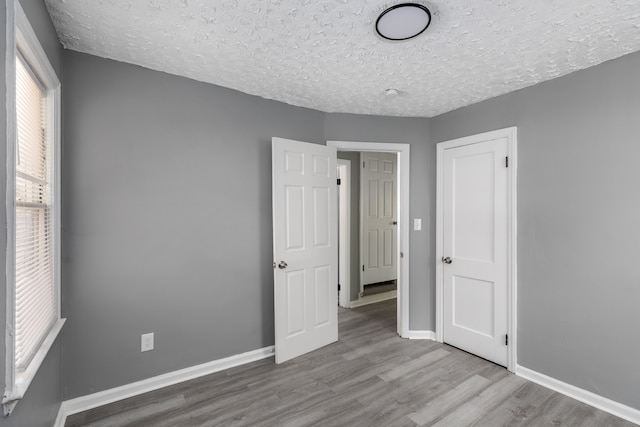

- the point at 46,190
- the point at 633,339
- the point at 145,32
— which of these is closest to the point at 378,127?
the point at 145,32

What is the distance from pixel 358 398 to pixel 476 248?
1.68 m

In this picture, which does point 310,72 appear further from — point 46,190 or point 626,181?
point 626,181

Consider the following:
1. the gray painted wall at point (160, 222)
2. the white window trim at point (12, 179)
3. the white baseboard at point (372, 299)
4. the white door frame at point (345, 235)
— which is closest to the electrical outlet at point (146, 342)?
the gray painted wall at point (160, 222)

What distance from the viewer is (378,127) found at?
3219 mm

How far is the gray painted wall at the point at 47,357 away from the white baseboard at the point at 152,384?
12 cm

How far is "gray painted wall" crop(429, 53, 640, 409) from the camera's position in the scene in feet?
6.52

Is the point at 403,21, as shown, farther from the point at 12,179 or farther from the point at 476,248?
the point at 476,248

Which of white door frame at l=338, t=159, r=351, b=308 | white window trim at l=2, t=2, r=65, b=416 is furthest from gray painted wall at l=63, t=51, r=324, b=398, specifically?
white door frame at l=338, t=159, r=351, b=308

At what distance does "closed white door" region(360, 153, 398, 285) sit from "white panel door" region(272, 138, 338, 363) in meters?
1.49

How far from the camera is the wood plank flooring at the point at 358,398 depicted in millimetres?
1967

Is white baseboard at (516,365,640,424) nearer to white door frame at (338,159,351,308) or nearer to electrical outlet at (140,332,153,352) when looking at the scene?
white door frame at (338,159,351,308)

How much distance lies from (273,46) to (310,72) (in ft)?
1.38

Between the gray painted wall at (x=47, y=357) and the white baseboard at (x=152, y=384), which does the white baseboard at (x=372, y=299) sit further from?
the gray painted wall at (x=47, y=357)

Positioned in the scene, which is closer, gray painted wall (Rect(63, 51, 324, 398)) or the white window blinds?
the white window blinds
